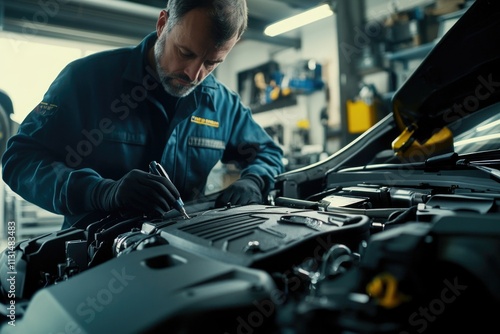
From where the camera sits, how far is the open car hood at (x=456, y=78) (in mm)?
1142

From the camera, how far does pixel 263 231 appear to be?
0.81 m

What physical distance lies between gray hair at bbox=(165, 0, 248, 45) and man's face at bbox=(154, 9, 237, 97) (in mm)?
21

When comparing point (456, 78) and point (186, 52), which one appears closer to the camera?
point (456, 78)

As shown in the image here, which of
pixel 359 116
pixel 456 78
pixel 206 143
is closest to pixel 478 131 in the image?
pixel 456 78

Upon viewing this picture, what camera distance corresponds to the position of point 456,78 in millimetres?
1302

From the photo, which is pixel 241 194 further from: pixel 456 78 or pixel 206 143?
pixel 456 78

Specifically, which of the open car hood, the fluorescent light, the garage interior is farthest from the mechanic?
the fluorescent light

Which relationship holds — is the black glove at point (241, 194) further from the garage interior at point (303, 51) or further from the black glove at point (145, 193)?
the garage interior at point (303, 51)

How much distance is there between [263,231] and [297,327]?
1.16 feet

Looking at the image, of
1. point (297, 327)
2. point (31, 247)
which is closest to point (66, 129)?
point (31, 247)

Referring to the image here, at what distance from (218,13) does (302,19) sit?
14.4 feet

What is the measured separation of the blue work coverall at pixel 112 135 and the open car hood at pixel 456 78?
0.66 meters

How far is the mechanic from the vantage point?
1344mm

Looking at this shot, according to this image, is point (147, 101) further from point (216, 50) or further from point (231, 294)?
point (231, 294)
